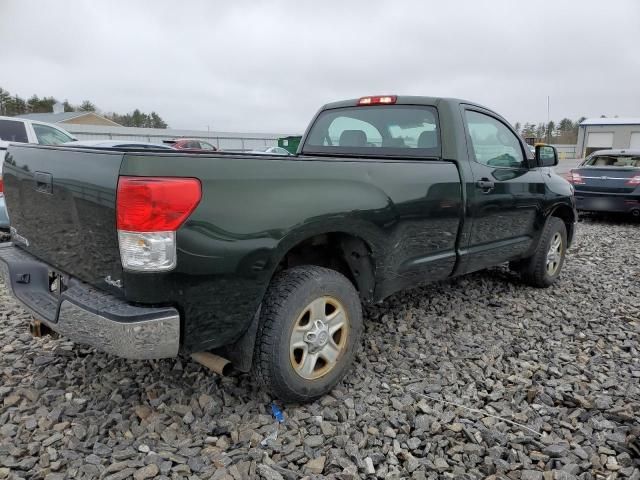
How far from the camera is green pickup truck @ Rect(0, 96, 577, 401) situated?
2020mm

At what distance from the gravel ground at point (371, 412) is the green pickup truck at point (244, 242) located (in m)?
0.32

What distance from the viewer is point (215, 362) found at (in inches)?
97.7

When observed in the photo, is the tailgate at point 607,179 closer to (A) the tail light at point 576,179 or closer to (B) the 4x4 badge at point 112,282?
(A) the tail light at point 576,179

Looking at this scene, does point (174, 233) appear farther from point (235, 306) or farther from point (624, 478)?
point (624, 478)

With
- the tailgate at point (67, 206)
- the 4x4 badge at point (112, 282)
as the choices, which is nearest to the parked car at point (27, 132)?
the tailgate at point (67, 206)

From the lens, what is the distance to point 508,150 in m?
4.33

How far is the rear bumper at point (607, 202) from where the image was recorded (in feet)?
28.9

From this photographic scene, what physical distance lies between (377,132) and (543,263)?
7.23ft

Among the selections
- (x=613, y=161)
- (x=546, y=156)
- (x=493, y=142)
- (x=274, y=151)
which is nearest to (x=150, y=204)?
(x=493, y=142)

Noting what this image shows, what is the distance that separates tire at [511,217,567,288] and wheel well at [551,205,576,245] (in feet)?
0.51

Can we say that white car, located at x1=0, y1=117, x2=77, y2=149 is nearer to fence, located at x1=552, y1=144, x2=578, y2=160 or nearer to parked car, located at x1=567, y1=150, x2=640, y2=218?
parked car, located at x1=567, y1=150, x2=640, y2=218

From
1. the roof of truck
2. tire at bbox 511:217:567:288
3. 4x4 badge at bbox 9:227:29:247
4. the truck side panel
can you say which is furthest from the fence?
4x4 badge at bbox 9:227:29:247

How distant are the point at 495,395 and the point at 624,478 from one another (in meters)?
0.77

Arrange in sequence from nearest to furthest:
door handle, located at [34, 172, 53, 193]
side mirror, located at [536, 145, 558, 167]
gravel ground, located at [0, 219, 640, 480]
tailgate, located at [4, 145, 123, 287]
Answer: tailgate, located at [4, 145, 123, 287] → gravel ground, located at [0, 219, 640, 480] → door handle, located at [34, 172, 53, 193] → side mirror, located at [536, 145, 558, 167]
